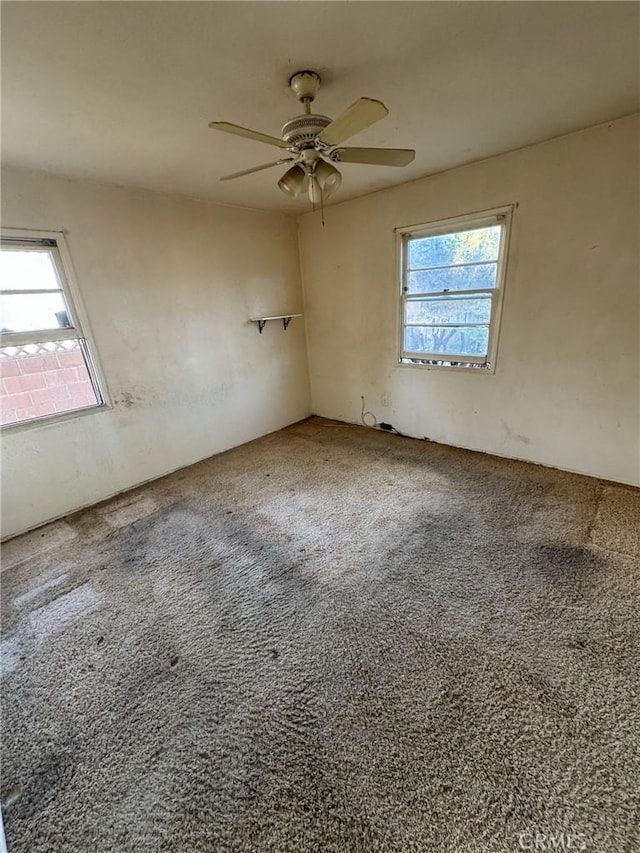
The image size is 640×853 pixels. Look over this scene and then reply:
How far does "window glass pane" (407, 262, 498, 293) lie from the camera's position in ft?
9.18

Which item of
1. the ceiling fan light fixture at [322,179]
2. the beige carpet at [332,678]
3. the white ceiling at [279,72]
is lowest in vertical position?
the beige carpet at [332,678]

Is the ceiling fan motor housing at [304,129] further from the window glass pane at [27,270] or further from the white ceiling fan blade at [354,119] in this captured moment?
the window glass pane at [27,270]

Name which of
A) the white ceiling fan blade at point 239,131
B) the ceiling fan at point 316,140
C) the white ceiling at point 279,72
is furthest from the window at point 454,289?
the white ceiling fan blade at point 239,131

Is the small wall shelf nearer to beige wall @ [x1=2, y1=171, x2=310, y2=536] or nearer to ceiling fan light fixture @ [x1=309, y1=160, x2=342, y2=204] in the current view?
beige wall @ [x1=2, y1=171, x2=310, y2=536]

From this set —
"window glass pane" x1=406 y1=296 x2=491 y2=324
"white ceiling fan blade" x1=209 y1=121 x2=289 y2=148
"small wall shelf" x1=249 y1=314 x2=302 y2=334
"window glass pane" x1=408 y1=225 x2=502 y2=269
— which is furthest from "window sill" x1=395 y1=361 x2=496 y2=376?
"white ceiling fan blade" x1=209 y1=121 x2=289 y2=148

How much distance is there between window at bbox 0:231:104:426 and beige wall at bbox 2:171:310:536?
96 mm

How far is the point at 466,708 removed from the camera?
1.27 meters

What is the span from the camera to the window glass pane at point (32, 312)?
Result: 225 cm

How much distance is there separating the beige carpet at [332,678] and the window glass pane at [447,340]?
128cm

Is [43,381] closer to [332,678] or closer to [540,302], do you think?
[332,678]

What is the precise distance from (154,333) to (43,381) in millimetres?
887

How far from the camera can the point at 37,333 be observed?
7.79 ft

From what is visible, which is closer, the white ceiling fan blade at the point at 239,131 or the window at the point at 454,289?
the white ceiling fan blade at the point at 239,131

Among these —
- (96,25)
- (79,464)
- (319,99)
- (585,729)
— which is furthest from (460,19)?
(79,464)
